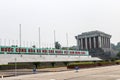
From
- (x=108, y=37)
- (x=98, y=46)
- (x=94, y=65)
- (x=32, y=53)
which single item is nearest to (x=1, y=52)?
(x=32, y=53)

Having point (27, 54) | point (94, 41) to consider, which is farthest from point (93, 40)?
point (27, 54)

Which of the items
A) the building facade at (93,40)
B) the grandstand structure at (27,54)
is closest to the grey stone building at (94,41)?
the building facade at (93,40)

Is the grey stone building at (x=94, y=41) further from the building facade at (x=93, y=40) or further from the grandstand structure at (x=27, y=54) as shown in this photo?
the grandstand structure at (x=27, y=54)

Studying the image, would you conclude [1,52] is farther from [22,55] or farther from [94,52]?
[94,52]

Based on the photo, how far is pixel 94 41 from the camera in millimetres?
172250

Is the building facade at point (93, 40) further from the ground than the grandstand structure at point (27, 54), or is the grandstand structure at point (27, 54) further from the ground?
the building facade at point (93, 40)

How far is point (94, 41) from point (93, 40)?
6.65 ft

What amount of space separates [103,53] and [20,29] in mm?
91209

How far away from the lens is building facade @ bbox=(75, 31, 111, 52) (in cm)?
17100

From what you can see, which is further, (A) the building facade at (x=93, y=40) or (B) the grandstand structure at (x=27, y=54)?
(A) the building facade at (x=93, y=40)

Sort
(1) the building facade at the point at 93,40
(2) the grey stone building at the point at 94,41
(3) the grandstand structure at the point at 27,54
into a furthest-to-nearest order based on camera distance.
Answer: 1. (1) the building facade at the point at 93,40
2. (2) the grey stone building at the point at 94,41
3. (3) the grandstand structure at the point at 27,54

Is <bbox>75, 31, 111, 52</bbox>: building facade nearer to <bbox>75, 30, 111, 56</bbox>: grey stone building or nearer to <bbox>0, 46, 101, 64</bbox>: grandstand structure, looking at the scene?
<bbox>75, 30, 111, 56</bbox>: grey stone building

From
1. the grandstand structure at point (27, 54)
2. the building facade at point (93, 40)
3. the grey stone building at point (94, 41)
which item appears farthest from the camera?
the building facade at point (93, 40)

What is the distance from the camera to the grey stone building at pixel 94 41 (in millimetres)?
168425
